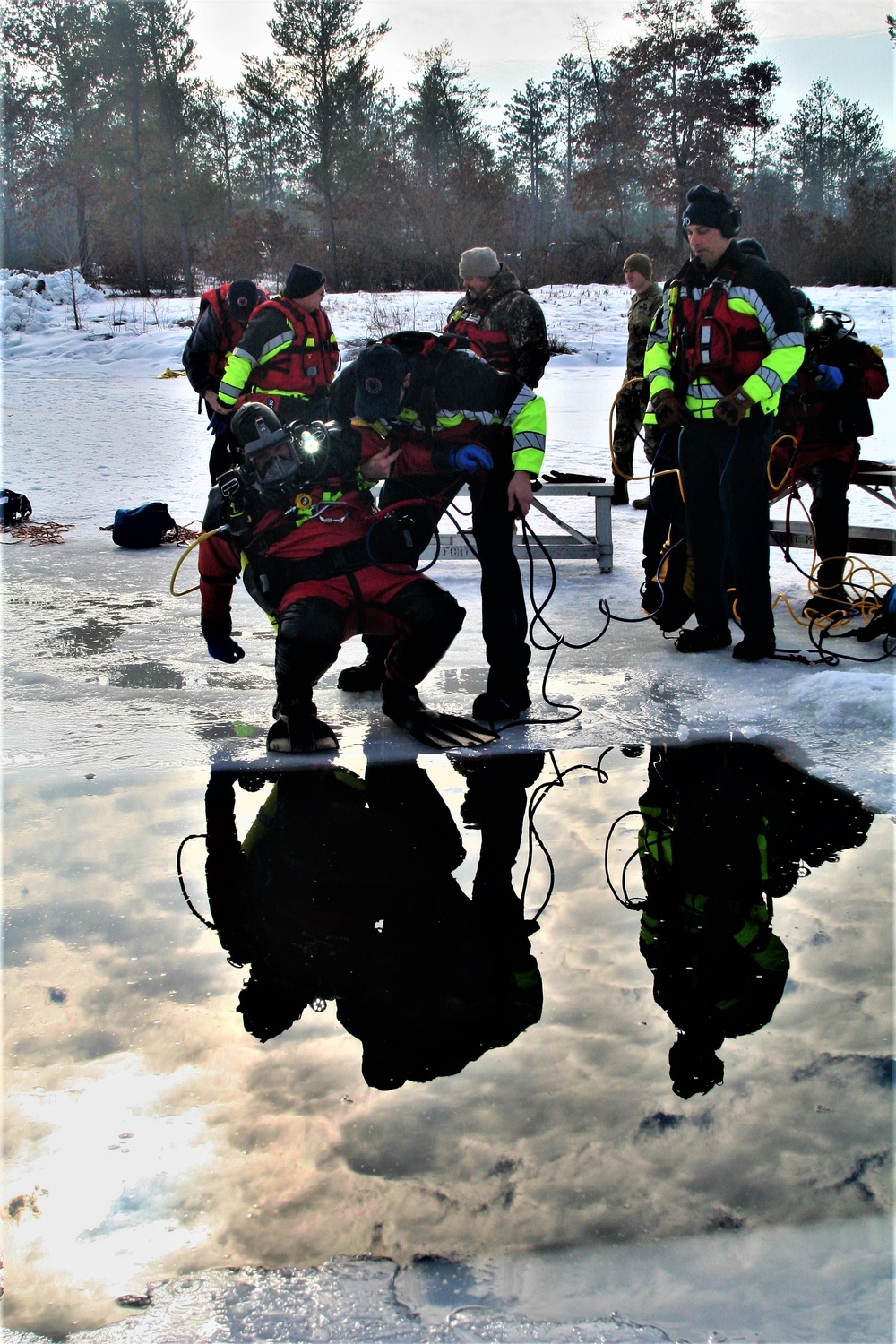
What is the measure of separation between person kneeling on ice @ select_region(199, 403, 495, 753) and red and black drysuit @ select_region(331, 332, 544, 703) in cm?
10

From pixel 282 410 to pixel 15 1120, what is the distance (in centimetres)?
319

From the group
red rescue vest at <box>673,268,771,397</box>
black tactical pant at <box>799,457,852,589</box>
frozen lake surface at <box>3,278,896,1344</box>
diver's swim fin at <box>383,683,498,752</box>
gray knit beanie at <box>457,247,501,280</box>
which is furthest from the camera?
gray knit beanie at <box>457,247,501,280</box>

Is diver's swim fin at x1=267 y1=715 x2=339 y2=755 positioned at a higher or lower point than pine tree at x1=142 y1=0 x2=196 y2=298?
lower

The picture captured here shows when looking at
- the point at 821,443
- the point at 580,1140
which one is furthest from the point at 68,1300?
the point at 821,443

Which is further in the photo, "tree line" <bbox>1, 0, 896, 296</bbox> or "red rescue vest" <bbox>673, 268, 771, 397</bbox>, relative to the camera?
"tree line" <bbox>1, 0, 896, 296</bbox>

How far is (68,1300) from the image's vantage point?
1842 millimetres

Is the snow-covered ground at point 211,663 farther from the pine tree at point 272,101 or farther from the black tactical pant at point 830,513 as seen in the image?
the pine tree at point 272,101

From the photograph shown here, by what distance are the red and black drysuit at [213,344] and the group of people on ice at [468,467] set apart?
2cm

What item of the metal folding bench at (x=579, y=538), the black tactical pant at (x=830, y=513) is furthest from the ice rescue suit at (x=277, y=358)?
the black tactical pant at (x=830, y=513)

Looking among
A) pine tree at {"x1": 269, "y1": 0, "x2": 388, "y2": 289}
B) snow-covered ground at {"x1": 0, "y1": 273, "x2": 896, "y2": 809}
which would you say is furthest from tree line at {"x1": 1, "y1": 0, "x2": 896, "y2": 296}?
snow-covered ground at {"x1": 0, "y1": 273, "x2": 896, "y2": 809}

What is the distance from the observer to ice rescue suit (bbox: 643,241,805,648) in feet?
16.2

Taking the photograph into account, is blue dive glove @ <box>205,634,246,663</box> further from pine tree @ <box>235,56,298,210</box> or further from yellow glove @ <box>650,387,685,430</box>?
pine tree @ <box>235,56,298,210</box>

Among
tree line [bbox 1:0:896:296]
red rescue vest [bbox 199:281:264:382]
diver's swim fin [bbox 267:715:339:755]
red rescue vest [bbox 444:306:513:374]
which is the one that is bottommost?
diver's swim fin [bbox 267:715:339:755]

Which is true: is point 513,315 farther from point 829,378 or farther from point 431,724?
point 431,724
